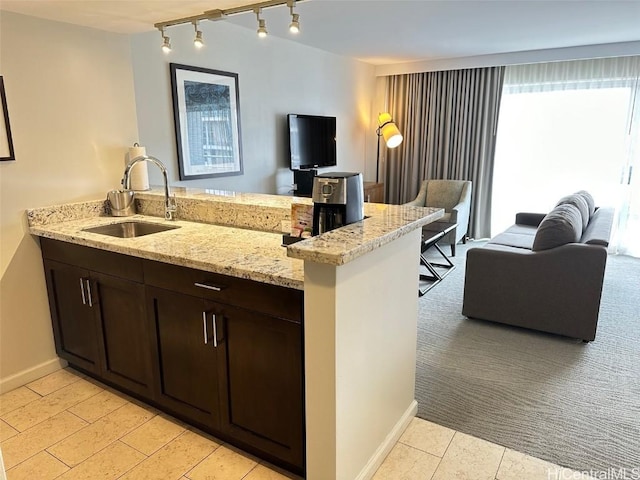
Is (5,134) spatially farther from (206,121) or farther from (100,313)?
(206,121)

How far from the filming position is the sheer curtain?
206 inches

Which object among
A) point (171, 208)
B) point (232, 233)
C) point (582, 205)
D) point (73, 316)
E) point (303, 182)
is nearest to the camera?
point (232, 233)

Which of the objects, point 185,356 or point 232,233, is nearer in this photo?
point 185,356

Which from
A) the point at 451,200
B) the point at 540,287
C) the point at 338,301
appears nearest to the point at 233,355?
the point at 338,301

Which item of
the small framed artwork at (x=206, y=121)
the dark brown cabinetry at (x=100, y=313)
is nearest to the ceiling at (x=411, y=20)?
the small framed artwork at (x=206, y=121)

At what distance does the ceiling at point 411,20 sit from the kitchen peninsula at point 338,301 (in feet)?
3.84

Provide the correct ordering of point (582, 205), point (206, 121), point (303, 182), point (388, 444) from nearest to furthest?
point (388, 444)
point (206, 121)
point (582, 205)
point (303, 182)

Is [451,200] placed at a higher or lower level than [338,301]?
lower

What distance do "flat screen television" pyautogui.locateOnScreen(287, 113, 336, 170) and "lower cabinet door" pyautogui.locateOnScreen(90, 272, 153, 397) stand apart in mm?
2794

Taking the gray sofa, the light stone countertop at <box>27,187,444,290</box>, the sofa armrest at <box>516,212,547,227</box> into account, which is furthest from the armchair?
the light stone countertop at <box>27,187,444,290</box>

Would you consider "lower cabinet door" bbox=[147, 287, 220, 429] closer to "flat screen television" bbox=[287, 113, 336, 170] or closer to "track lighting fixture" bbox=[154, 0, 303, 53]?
"track lighting fixture" bbox=[154, 0, 303, 53]

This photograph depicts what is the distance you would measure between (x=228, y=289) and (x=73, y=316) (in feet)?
4.41

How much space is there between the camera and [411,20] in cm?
388

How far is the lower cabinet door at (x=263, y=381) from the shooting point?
1.70 metres
